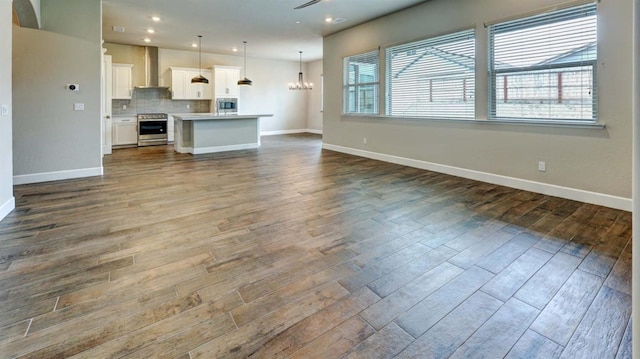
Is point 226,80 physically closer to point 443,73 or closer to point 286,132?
point 286,132

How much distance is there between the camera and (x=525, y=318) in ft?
6.05

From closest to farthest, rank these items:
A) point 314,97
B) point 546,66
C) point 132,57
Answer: point 546,66 < point 132,57 < point 314,97

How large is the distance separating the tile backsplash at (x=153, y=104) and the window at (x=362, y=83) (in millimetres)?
5688

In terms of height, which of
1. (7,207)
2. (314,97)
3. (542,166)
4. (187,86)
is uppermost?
(314,97)

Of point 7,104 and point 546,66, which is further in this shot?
point 546,66

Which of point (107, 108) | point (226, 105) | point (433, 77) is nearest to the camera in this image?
point (433, 77)

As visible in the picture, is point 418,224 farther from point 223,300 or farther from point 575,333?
point 223,300

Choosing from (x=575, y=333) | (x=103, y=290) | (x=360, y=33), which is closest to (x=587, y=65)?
(x=575, y=333)

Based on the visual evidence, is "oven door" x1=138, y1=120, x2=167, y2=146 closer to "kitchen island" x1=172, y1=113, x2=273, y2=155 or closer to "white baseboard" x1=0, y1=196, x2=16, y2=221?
"kitchen island" x1=172, y1=113, x2=273, y2=155

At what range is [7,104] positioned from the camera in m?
3.44

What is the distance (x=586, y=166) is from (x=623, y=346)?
3.16 metres

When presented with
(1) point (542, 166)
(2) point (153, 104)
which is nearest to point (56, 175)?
(2) point (153, 104)

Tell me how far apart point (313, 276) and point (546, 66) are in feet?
13.5

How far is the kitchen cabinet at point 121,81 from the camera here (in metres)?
9.24
